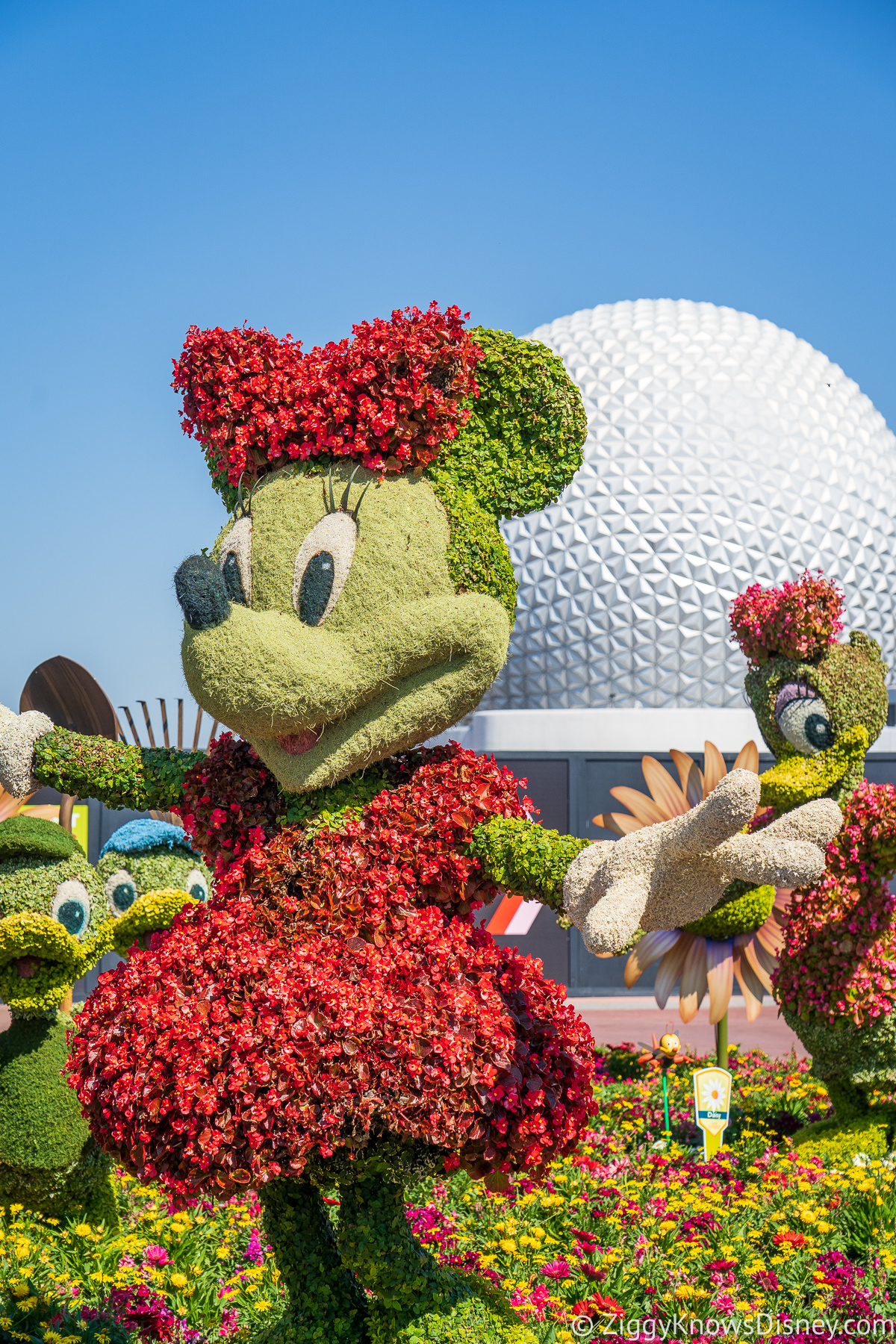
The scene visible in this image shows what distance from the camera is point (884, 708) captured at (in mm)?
5582

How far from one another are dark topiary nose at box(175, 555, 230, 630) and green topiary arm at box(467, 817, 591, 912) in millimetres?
896

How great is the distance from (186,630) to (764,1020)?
895 cm

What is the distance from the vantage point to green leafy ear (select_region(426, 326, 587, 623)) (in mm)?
3301

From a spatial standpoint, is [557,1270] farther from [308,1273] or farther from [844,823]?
[844,823]

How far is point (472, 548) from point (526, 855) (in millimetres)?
834

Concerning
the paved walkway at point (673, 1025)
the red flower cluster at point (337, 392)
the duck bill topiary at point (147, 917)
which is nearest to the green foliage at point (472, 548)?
the red flower cluster at point (337, 392)

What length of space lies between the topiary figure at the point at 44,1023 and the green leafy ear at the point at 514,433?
2380 millimetres

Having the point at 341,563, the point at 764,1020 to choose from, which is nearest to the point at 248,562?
the point at 341,563

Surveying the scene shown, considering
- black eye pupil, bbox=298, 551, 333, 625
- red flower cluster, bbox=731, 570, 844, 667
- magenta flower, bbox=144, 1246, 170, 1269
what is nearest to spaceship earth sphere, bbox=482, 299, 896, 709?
red flower cluster, bbox=731, 570, 844, 667

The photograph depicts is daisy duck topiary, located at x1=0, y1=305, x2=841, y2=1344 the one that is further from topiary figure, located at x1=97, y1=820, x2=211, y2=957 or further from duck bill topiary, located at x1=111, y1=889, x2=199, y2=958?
topiary figure, located at x1=97, y1=820, x2=211, y2=957

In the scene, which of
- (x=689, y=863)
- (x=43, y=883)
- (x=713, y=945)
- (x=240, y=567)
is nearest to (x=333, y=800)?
(x=240, y=567)

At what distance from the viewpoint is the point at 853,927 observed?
493 cm

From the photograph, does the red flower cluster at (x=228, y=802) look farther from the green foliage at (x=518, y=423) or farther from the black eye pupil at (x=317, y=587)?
the green foliage at (x=518, y=423)

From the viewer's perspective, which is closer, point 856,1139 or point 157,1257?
point 157,1257
